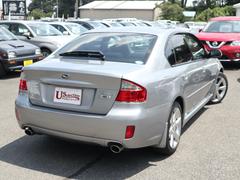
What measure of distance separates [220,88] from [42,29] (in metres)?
8.33

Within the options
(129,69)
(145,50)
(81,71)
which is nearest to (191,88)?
(145,50)

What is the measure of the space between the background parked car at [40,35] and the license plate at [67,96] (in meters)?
8.88

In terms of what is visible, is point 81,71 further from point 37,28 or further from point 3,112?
point 37,28

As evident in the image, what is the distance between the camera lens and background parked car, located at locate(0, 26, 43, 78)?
1031 centimetres

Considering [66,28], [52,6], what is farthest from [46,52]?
[52,6]

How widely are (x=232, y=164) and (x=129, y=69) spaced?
1.65 m

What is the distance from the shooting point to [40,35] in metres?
13.6

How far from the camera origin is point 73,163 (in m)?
A: 4.43

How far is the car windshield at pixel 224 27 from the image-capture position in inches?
523

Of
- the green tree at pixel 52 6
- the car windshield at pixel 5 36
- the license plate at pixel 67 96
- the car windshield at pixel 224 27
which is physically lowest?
the green tree at pixel 52 6

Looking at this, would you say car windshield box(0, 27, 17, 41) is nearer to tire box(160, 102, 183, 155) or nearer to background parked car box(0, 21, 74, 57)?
background parked car box(0, 21, 74, 57)

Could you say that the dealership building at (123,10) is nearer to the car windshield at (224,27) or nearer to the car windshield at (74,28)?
the car windshield at (74,28)

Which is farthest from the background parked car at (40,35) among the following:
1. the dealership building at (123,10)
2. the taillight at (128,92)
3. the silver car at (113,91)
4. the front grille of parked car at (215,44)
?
the dealership building at (123,10)

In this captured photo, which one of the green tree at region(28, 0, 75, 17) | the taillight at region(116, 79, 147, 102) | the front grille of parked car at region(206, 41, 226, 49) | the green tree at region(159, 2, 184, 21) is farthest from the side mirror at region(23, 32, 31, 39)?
the green tree at region(28, 0, 75, 17)
